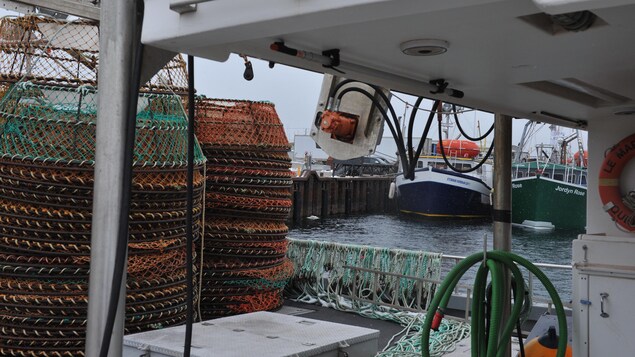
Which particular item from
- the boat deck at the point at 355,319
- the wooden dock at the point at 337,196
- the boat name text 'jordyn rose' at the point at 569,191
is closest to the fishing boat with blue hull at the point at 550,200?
the boat name text 'jordyn rose' at the point at 569,191

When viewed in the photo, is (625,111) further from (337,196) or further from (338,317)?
(337,196)

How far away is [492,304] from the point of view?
11.0 feet

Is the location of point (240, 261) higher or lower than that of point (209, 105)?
lower

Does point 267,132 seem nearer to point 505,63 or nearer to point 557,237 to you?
point 505,63

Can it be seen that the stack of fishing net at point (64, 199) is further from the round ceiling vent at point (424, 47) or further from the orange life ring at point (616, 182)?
the round ceiling vent at point (424, 47)

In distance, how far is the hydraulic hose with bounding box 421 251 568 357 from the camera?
334cm

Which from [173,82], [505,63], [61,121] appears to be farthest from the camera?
[173,82]

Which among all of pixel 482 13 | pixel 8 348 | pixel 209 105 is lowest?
pixel 8 348

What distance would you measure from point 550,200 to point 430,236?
7.30m

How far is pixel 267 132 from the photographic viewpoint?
7.75 meters

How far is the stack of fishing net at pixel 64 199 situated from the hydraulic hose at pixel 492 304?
9.43 ft

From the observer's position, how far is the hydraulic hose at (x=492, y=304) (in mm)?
3342

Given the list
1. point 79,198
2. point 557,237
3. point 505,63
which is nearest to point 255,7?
point 505,63

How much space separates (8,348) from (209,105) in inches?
142
